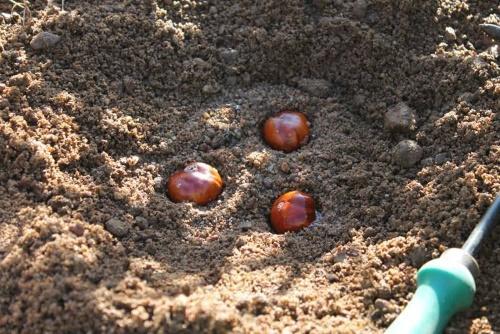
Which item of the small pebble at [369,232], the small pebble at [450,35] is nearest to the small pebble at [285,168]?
the small pebble at [369,232]

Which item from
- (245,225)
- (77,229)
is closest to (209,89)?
(245,225)

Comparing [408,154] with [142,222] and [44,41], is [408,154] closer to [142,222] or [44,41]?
[142,222]

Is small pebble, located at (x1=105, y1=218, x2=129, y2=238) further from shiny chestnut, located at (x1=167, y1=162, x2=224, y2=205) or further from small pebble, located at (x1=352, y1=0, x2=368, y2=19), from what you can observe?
small pebble, located at (x1=352, y1=0, x2=368, y2=19)

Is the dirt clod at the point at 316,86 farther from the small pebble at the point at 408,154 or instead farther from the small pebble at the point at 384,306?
the small pebble at the point at 384,306

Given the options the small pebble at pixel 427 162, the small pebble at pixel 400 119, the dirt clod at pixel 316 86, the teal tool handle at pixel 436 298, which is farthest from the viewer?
the dirt clod at pixel 316 86

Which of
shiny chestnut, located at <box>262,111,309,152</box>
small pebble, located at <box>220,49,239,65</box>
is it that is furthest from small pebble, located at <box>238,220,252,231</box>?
small pebble, located at <box>220,49,239,65</box>
